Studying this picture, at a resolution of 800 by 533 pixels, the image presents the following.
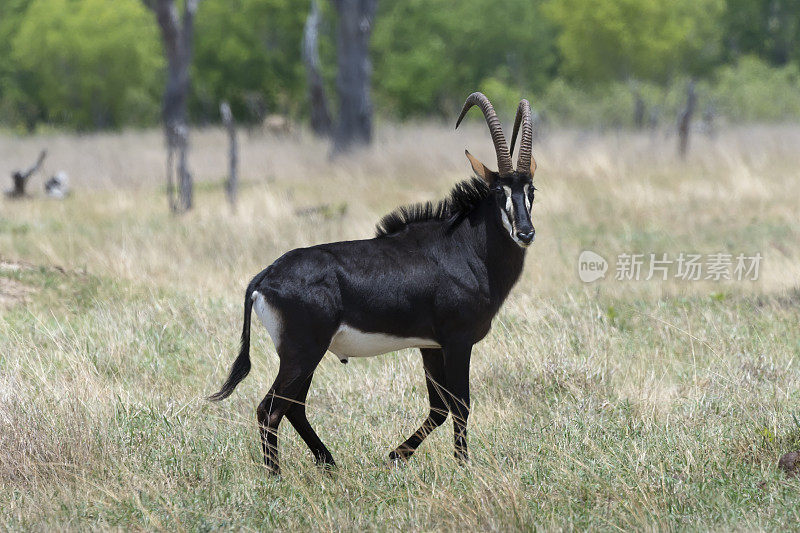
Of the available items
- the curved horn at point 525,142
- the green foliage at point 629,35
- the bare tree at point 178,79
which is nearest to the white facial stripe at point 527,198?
the curved horn at point 525,142

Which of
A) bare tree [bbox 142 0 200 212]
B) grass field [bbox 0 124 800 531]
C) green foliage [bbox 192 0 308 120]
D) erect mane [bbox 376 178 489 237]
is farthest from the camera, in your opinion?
green foliage [bbox 192 0 308 120]

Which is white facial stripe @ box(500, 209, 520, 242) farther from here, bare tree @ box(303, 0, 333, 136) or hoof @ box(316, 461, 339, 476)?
bare tree @ box(303, 0, 333, 136)

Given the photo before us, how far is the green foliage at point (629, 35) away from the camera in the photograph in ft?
165

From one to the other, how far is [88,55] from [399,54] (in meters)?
16.3

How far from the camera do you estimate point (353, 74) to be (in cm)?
2330

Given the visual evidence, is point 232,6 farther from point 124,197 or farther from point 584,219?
point 584,219

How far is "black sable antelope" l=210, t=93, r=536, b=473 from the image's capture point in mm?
4508

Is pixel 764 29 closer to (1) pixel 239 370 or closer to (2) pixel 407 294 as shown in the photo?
(2) pixel 407 294

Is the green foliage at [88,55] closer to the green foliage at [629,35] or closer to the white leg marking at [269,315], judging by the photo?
the green foliage at [629,35]

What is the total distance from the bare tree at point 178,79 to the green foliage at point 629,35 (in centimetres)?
3825

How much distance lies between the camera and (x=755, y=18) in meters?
58.0

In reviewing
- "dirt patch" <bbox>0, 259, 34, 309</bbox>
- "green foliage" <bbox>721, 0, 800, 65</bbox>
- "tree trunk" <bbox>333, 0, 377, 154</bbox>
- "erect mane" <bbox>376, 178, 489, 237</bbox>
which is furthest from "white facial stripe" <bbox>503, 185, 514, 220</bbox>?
"green foliage" <bbox>721, 0, 800, 65</bbox>

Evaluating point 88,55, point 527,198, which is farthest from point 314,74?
point 527,198

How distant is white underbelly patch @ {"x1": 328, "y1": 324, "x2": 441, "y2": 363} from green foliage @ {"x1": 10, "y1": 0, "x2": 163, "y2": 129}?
1900 inches
